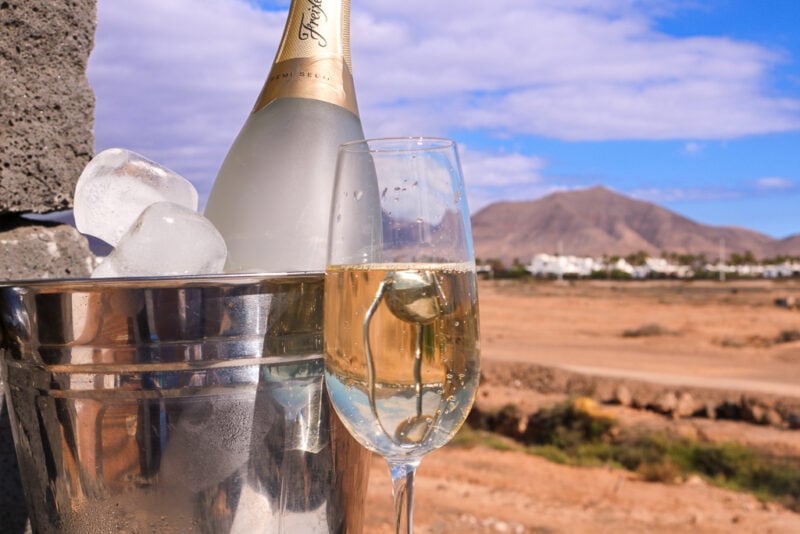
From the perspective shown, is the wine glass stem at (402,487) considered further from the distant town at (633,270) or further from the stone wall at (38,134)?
the distant town at (633,270)

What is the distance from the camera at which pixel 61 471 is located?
2.85ft

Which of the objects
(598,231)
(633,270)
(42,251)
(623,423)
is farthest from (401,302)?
(598,231)

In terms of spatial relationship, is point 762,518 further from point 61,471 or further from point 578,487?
point 61,471

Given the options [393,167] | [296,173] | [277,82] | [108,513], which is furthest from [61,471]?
[277,82]

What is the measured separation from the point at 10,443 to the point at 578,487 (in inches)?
303

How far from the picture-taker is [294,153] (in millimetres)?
1313

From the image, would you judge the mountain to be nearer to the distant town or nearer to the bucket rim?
the distant town

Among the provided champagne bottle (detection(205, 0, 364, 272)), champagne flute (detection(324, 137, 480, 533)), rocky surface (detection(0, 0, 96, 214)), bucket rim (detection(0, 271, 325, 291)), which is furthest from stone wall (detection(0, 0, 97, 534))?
champagne flute (detection(324, 137, 480, 533))

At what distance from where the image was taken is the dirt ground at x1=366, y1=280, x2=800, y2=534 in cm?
713

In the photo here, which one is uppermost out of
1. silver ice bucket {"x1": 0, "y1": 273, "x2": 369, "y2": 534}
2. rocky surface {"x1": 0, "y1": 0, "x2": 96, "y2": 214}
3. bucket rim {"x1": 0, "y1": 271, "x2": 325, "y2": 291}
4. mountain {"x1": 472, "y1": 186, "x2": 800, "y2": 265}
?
mountain {"x1": 472, "y1": 186, "x2": 800, "y2": 265}

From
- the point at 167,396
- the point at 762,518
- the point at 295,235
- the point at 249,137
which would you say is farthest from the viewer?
the point at 762,518

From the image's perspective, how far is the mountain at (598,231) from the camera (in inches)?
3957

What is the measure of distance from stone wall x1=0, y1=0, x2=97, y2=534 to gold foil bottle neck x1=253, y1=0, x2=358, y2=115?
37 cm

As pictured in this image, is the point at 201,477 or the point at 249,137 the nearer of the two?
the point at 201,477
